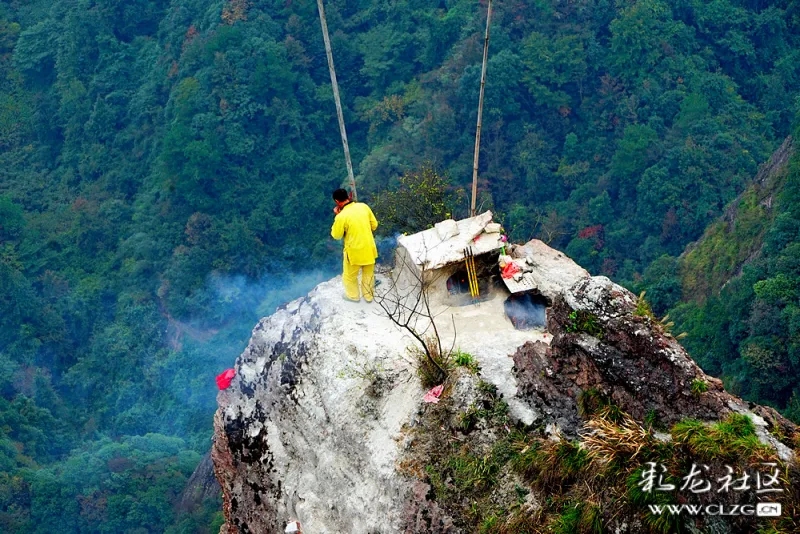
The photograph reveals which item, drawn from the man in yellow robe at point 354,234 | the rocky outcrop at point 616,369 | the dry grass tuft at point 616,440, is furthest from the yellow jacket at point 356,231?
the dry grass tuft at point 616,440

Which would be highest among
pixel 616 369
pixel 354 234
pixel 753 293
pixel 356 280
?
pixel 753 293

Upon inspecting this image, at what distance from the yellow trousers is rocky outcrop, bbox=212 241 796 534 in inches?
5.7

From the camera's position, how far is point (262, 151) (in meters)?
40.0

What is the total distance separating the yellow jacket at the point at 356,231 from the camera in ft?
32.1

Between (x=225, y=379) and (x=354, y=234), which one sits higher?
(x=354, y=234)

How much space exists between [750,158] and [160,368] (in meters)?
24.1

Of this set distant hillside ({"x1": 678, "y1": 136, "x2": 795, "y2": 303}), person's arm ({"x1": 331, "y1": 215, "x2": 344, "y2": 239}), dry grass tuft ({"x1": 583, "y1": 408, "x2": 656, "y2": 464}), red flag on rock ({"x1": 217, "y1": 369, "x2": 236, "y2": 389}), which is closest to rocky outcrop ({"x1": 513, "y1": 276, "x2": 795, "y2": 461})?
dry grass tuft ({"x1": 583, "y1": 408, "x2": 656, "y2": 464})

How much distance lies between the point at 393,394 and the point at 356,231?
6.24 feet

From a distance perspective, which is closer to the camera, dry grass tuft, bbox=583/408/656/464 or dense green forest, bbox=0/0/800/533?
dry grass tuft, bbox=583/408/656/464

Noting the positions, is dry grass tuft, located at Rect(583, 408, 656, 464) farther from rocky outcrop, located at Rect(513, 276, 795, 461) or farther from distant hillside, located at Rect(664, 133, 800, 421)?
distant hillside, located at Rect(664, 133, 800, 421)

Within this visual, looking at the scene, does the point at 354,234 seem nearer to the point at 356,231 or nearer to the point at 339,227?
the point at 356,231

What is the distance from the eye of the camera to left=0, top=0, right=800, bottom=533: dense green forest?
34.0 m

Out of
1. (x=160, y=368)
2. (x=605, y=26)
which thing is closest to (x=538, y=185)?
(x=605, y=26)

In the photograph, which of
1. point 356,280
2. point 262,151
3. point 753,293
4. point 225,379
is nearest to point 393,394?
point 356,280
